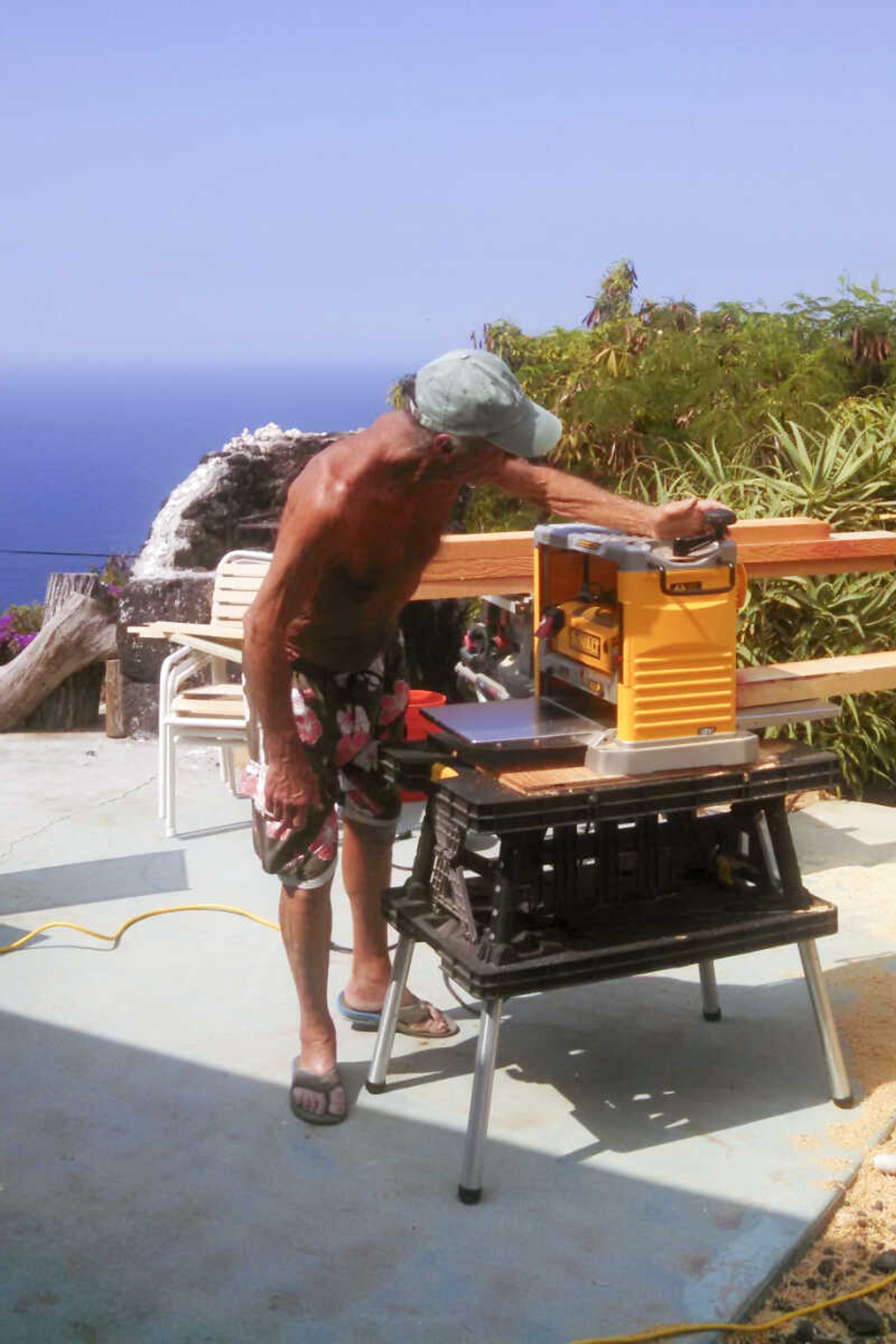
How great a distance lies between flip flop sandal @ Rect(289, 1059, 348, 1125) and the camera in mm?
3127

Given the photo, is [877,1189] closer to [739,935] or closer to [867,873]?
[739,935]

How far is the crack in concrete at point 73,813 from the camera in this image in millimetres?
5105

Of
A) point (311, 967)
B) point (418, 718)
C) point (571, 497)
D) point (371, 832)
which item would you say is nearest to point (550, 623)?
point (571, 497)

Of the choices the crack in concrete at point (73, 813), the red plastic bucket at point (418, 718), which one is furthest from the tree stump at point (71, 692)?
the red plastic bucket at point (418, 718)

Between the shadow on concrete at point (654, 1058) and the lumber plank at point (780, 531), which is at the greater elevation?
the lumber plank at point (780, 531)

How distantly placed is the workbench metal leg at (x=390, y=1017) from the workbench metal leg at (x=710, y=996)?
34.1 inches

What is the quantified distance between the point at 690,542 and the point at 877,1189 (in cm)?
139

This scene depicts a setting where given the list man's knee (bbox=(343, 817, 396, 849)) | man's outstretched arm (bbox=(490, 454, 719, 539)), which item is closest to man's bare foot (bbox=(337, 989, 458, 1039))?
man's knee (bbox=(343, 817, 396, 849))

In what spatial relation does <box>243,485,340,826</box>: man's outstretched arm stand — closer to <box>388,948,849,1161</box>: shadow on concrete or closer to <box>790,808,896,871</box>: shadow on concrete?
<box>388,948,849,1161</box>: shadow on concrete

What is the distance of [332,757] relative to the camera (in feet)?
10.9

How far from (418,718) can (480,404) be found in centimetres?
293

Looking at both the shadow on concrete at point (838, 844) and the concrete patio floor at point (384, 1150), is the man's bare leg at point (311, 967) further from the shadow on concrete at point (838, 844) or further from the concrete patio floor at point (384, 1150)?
the shadow on concrete at point (838, 844)

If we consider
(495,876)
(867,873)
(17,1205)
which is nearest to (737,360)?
(867,873)

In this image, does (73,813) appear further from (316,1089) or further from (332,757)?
(316,1089)
